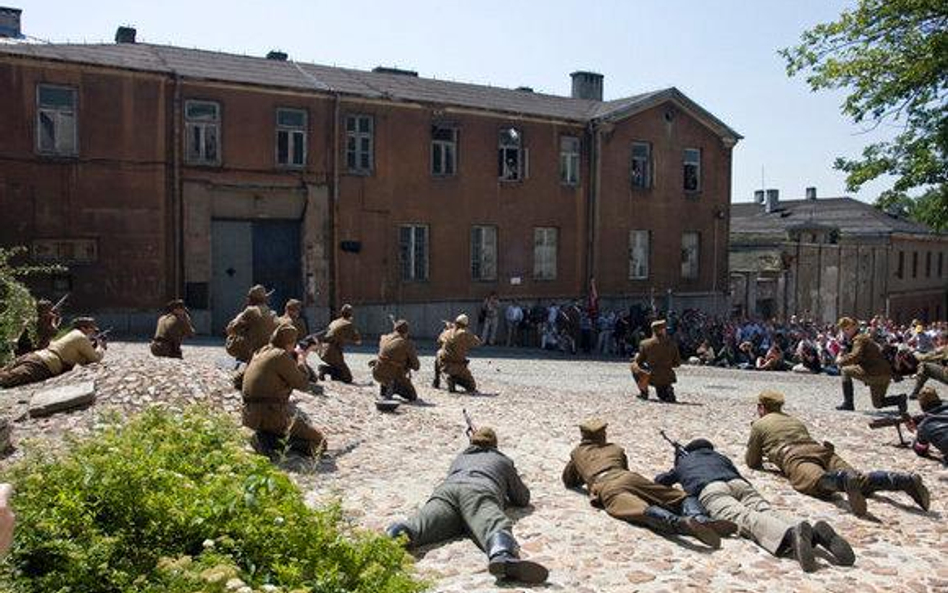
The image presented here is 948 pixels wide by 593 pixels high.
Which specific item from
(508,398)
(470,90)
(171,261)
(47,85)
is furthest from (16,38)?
(508,398)

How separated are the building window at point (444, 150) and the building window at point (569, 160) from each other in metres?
4.43

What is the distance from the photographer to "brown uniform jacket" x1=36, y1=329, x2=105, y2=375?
46.3 ft

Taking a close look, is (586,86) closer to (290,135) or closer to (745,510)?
(290,135)

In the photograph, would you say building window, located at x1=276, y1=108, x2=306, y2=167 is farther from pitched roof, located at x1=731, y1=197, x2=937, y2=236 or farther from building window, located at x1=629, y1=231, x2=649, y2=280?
pitched roof, located at x1=731, y1=197, x2=937, y2=236

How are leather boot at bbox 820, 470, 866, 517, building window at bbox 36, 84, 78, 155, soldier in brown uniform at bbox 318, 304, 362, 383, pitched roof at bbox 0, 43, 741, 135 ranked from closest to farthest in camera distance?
leather boot at bbox 820, 470, 866, 517 → soldier in brown uniform at bbox 318, 304, 362, 383 → building window at bbox 36, 84, 78, 155 → pitched roof at bbox 0, 43, 741, 135

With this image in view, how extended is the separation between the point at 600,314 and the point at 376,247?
783cm

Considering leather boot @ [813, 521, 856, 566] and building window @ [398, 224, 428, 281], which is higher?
building window @ [398, 224, 428, 281]

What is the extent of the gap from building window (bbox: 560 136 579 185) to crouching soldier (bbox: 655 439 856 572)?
22.7 metres

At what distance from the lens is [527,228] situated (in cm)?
3141

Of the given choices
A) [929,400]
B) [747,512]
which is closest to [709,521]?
[747,512]

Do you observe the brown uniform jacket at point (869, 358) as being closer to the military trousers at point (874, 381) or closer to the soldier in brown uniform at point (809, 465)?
the military trousers at point (874, 381)

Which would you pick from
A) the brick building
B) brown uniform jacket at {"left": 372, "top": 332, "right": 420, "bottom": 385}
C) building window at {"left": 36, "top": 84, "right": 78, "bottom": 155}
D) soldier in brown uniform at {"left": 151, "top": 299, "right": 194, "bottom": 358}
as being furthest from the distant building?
soldier in brown uniform at {"left": 151, "top": 299, "right": 194, "bottom": 358}

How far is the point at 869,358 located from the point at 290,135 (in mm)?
17315

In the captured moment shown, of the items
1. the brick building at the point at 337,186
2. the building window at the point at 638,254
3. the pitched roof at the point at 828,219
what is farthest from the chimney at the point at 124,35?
the pitched roof at the point at 828,219
